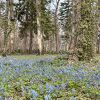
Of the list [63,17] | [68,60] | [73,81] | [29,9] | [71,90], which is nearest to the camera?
[71,90]

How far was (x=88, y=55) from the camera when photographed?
58.7 ft

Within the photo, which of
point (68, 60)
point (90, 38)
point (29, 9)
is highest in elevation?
point (29, 9)

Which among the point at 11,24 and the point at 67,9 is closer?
the point at 11,24

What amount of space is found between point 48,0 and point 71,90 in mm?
44597

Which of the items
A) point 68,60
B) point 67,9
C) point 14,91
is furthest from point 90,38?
point 67,9

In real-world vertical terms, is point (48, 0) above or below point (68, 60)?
above

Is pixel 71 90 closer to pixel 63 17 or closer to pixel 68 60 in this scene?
pixel 68 60

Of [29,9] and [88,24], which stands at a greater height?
[29,9]

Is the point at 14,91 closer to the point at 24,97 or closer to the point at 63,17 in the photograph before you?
the point at 24,97

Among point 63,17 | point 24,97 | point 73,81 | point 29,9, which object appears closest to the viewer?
point 24,97

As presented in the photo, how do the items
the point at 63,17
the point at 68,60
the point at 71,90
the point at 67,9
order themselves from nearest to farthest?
the point at 71,90, the point at 68,60, the point at 67,9, the point at 63,17

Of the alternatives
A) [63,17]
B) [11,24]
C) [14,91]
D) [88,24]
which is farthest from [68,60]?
[63,17]

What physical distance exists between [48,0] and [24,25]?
5.80 meters

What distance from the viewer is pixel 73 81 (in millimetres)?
8797
